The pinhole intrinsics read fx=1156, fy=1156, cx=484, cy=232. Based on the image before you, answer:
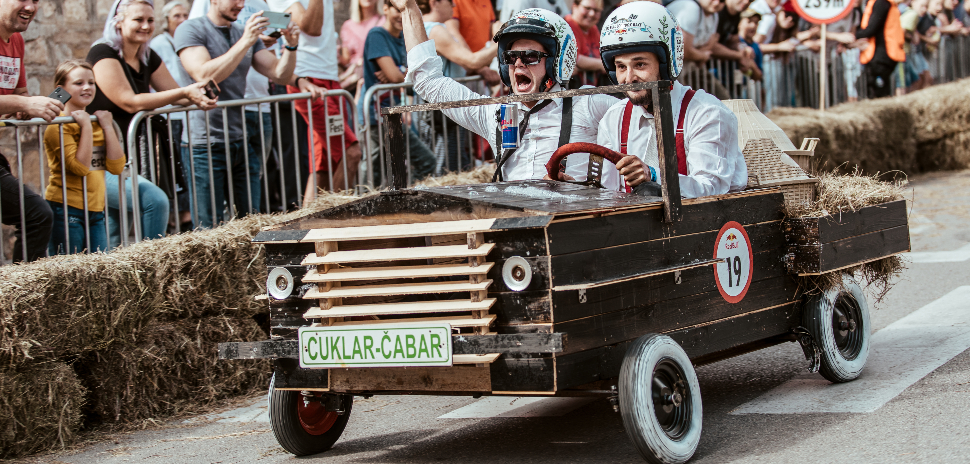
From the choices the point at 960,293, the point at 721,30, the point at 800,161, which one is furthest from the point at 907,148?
the point at 800,161

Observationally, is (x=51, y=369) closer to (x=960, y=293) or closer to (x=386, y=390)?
(x=386, y=390)

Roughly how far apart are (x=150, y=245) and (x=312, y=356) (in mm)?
2170

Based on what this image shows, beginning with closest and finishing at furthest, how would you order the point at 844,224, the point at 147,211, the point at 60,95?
the point at 844,224 → the point at 60,95 → the point at 147,211

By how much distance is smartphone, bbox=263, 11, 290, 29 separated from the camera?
895cm

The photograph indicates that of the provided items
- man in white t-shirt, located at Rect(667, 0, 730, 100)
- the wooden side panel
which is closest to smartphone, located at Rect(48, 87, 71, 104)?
the wooden side panel

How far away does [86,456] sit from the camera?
228 inches

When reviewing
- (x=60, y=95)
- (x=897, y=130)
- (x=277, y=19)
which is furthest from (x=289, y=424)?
(x=897, y=130)

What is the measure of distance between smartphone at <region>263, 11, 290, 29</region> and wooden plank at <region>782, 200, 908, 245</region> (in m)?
4.65

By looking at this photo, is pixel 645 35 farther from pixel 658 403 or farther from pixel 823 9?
pixel 823 9

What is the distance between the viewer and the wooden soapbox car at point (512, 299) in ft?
14.8

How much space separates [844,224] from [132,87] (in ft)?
16.0

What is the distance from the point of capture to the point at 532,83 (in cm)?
646

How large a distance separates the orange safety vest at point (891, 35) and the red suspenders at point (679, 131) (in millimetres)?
13976

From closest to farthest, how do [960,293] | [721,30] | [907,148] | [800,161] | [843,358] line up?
[843,358], [800,161], [960,293], [721,30], [907,148]
